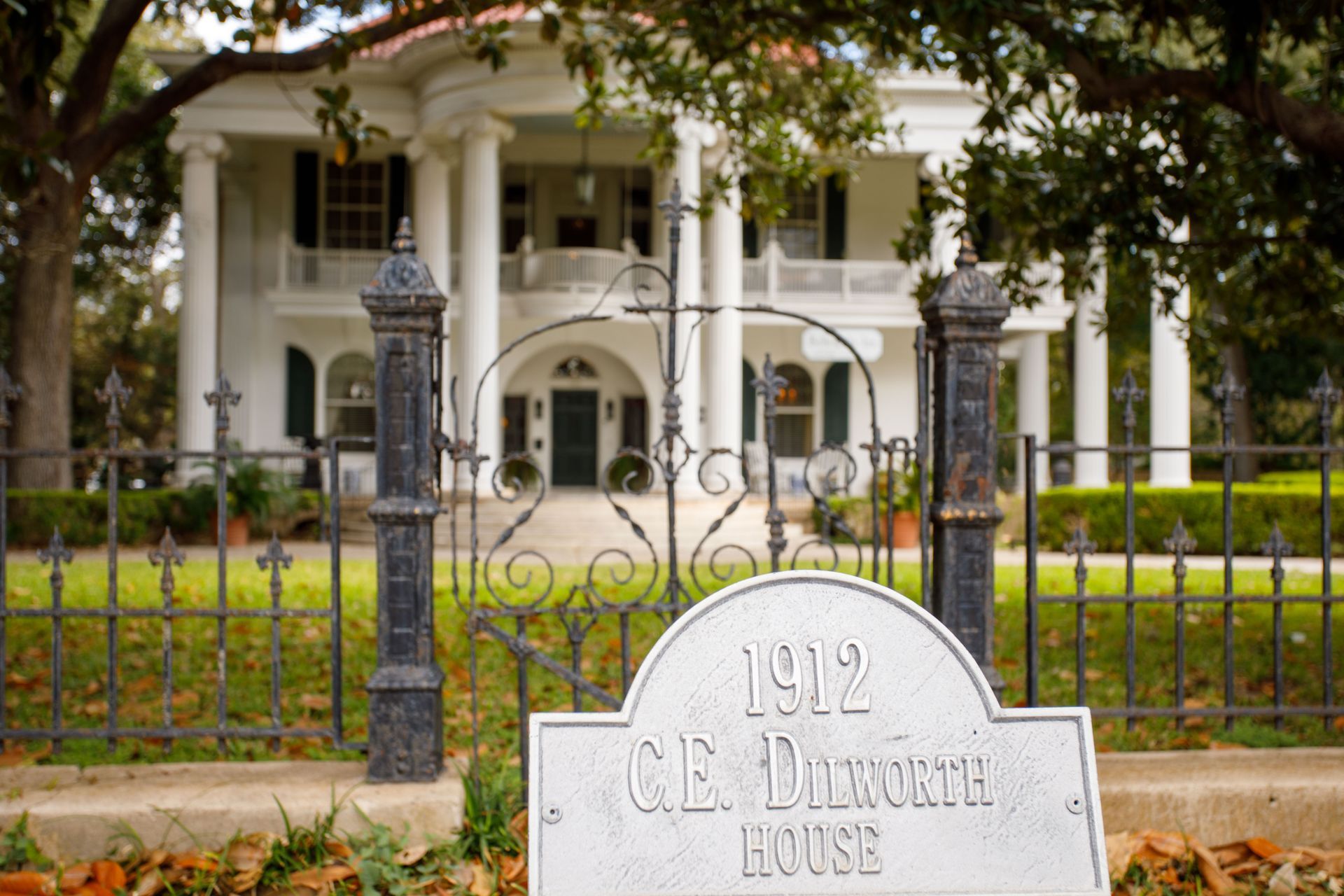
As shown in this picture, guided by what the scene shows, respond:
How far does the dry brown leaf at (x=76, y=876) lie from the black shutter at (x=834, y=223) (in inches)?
685

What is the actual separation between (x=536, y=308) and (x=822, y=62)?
10.1 meters

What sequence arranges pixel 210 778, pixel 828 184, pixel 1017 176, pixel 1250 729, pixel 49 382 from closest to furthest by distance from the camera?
pixel 210 778, pixel 1250 729, pixel 1017 176, pixel 49 382, pixel 828 184

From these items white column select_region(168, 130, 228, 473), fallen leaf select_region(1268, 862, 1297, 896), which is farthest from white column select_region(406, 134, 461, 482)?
fallen leaf select_region(1268, 862, 1297, 896)

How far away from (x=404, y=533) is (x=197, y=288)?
14337 mm

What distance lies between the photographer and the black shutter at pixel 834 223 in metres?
19.2

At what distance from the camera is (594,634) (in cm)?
645

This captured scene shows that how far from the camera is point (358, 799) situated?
3.11 metres

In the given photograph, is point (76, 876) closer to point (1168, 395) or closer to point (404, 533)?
point (404, 533)

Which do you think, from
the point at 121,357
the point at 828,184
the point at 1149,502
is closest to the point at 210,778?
the point at 1149,502

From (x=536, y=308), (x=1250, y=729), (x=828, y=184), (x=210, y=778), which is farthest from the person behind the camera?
(x=828, y=184)

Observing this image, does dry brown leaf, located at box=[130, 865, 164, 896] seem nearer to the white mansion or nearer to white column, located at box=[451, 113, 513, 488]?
the white mansion

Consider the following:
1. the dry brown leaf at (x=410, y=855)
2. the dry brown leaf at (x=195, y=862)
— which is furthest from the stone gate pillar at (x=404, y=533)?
the dry brown leaf at (x=195, y=862)

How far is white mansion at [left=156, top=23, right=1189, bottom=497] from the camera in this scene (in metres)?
15.6

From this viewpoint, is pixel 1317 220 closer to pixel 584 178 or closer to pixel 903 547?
pixel 903 547
